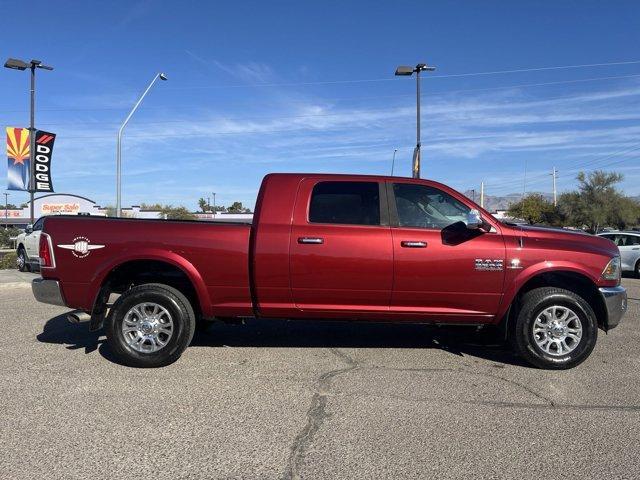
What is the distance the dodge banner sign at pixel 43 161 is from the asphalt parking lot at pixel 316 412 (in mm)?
Result: 14574

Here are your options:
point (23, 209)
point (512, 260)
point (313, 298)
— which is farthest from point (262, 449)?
point (23, 209)

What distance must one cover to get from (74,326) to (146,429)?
413 cm

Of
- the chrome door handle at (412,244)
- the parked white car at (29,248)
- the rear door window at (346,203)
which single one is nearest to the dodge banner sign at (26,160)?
the parked white car at (29,248)

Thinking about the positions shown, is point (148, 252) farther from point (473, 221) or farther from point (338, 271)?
point (473, 221)

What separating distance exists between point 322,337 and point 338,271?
1.77 meters

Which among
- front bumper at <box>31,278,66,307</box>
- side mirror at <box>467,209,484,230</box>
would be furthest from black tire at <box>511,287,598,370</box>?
front bumper at <box>31,278,66,307</box>

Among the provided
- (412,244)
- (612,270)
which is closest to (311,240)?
(412,244)

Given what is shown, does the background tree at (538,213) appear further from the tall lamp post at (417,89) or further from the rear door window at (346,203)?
the rear door window at (346,203)

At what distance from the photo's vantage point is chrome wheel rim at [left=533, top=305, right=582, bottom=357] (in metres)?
5.51

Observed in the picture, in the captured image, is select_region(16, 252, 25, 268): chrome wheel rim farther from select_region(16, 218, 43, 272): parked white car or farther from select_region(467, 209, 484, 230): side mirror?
select_region(467, 209, 484, 230): side mirror

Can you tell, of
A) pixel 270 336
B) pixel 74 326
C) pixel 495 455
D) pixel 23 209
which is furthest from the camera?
pixel 23 209

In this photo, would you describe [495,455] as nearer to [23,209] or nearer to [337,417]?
[337,417]

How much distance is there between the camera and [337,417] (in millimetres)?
4145

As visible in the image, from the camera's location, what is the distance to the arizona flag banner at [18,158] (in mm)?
18656
